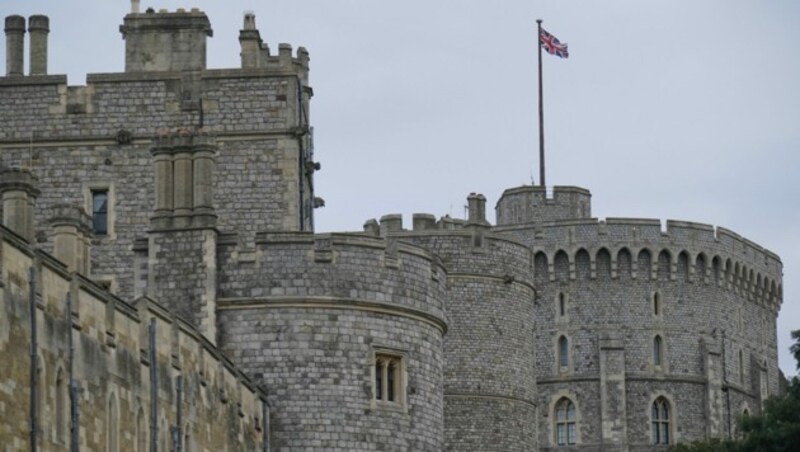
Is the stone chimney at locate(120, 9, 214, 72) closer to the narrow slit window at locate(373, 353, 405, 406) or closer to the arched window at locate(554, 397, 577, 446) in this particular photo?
the narrow slit window at locate(373, 353, 405, 406)

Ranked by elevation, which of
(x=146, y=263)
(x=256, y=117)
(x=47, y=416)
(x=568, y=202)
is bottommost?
(x=47, y=416)

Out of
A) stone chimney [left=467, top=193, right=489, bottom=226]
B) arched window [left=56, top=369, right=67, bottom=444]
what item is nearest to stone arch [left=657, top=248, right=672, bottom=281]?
stone chimney [left=467, top=193, right=489, bottom=226]

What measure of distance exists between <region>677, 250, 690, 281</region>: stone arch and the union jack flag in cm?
870

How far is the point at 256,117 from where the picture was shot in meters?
54.8

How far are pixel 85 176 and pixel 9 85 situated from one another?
2.80 m

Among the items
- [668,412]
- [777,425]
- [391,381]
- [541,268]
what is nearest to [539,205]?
[541,268]

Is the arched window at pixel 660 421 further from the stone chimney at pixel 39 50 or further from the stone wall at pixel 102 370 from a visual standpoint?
the stone wall at pixel 102 370

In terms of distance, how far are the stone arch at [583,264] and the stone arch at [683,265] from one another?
138 inches

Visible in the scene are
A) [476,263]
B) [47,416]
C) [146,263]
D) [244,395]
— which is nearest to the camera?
[47,416]

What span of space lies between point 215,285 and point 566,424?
5000 cm

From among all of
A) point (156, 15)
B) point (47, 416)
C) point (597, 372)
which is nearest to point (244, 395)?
point (47, 416)

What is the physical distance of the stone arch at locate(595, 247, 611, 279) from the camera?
96375 mm

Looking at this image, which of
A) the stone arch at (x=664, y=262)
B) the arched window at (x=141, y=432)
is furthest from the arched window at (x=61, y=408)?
the stone arch at (x=664, y=262)

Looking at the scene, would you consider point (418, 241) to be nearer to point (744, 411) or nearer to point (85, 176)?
point (85, 176)
